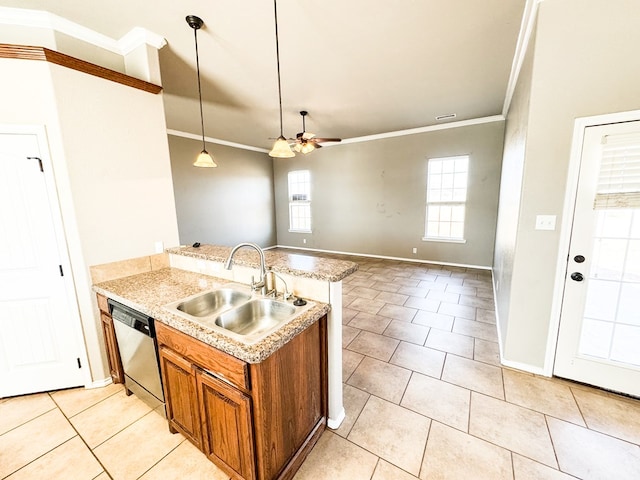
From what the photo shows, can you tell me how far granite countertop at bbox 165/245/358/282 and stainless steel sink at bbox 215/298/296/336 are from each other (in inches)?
8.4

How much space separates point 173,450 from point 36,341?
1.44 metres

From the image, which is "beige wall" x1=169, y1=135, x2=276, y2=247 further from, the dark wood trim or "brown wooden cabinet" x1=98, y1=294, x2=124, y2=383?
"brown wooden cabinet" x1=98, y1=294, x2=124, y2=383

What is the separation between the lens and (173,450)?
1562 mm

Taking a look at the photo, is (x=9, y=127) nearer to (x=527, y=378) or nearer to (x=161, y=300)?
(x=161, y=300)

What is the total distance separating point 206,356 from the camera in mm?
1258

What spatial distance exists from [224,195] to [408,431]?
607 centimetres

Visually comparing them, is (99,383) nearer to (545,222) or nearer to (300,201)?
(545,222)

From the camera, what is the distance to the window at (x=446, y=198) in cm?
520

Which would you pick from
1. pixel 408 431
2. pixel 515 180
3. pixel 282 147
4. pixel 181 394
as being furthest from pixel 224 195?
pixel 408 431

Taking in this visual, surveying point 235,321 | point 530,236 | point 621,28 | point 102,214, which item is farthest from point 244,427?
point 621,28

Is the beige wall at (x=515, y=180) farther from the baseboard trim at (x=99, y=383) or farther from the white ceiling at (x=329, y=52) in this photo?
the baseboard trim at (x=99, y=383)

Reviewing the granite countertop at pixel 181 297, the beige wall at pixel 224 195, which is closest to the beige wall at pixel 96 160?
the granite countertop at pixel 181 297

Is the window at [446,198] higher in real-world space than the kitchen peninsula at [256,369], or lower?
higher

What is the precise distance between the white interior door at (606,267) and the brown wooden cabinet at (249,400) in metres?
2.04
